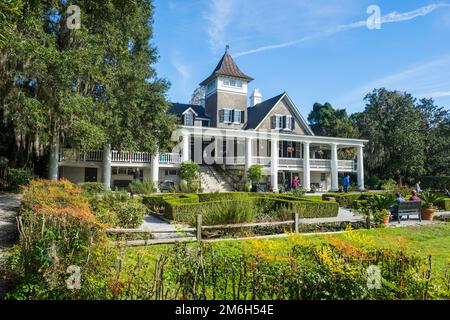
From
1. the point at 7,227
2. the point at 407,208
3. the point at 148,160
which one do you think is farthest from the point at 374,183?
the point at 7,227

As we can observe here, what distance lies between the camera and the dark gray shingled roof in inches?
1351

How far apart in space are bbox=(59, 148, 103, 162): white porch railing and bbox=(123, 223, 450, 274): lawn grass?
19427mm

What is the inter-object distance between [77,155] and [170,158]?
753 centimetres

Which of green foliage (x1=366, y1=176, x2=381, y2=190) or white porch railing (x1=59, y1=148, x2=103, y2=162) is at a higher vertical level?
white porch railing (x1=59, y1=148, x2=103, y2=162)

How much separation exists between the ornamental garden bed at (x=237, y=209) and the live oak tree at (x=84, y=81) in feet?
22.5

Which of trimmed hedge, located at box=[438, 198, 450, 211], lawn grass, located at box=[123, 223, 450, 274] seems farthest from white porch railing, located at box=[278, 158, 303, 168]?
lawn grass, located at box=[123, 223, 450, 274]

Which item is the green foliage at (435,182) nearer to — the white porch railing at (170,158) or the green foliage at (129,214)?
the white porch railing at (170,158)

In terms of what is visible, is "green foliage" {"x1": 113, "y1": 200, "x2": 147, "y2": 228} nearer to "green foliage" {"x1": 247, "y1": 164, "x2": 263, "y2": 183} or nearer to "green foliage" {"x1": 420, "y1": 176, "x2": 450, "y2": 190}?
"green foliage" {"x1": 247, "y1": 164, "x2": 263, "y2": 183}

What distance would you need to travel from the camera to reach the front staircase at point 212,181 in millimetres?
26800
